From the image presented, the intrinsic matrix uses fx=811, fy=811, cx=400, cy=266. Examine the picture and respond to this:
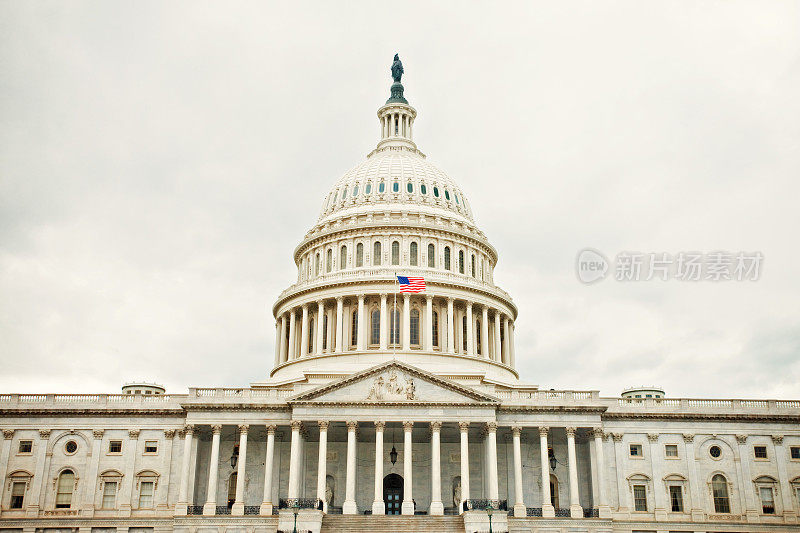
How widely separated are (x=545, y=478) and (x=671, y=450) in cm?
1194

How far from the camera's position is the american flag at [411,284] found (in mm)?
71938

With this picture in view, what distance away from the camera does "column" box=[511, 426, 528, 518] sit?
2409 inches

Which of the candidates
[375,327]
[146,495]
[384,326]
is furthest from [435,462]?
[146,495]

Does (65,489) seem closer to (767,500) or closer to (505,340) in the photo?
(505,340)

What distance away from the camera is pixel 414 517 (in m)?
57.1

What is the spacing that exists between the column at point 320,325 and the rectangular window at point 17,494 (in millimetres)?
28452

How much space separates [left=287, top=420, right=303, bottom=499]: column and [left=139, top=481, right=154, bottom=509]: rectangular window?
11.8m

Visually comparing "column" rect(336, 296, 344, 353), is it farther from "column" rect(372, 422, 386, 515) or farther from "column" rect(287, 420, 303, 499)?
"column" rect(372, 422, 386, 515)

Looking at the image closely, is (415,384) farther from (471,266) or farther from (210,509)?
(471,266)

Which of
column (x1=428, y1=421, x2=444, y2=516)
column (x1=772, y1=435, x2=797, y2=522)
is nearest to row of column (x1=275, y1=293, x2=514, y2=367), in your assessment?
column (x1=428, y1=421, x2=444, y2=516)

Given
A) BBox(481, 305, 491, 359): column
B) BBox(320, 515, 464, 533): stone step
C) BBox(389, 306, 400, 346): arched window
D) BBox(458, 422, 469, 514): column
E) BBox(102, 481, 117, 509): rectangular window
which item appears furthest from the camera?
BBox(481, 305, 491, 359): column

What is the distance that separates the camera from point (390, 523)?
5656cm

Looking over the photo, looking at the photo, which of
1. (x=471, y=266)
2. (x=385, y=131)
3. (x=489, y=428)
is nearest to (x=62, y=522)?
(x=489, y=428)

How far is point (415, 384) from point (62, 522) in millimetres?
30065
